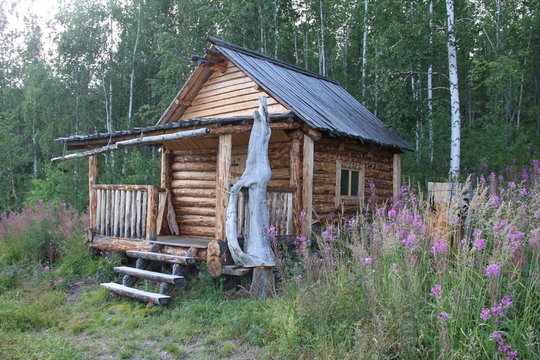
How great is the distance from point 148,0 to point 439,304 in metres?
26.9

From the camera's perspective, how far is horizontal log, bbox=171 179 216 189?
10.8 meters

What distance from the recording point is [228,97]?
36.9ft

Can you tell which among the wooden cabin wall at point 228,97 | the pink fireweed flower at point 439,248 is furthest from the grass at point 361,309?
the wooden cabin wall at point 228,97

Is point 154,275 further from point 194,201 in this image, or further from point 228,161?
point 194,201

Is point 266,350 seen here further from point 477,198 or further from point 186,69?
point 186,69

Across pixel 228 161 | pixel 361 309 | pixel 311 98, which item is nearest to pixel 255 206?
pixel 228 161

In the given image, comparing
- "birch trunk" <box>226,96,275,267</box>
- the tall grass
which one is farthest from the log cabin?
the tall grass

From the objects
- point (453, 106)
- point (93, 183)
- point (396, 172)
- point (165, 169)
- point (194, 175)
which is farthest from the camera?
point (453, 106)

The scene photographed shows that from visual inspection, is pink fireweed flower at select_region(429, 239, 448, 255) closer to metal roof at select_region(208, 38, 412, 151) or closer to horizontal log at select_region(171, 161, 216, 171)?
metal roof at select_region(208, 38, 412, 151)

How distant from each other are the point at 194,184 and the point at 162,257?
335 cm

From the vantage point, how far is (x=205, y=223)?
10789 millimetres

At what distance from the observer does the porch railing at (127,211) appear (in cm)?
892

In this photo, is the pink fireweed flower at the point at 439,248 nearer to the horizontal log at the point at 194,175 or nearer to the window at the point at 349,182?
the window at the point at 349,182

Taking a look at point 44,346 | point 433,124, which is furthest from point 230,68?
point 433,124
